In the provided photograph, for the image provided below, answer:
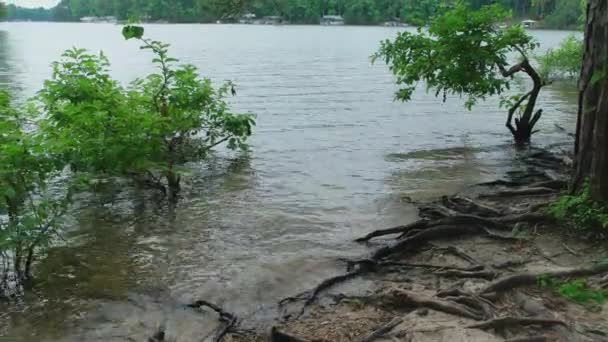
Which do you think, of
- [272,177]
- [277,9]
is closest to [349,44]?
[272,177]

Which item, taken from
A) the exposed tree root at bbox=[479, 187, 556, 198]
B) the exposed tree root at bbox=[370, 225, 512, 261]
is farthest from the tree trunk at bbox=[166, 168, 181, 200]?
the exposed tree root at bbox=[479, 187, 556, 198]

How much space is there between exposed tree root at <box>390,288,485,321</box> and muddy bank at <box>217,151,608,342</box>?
0.04 feet

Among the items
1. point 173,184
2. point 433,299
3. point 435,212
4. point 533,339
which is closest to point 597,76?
point 435,212

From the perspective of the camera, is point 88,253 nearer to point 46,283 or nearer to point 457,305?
point 46,283

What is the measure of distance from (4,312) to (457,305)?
5352 mm

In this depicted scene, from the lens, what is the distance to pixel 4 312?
6.92m

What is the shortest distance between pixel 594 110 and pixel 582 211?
142 cm

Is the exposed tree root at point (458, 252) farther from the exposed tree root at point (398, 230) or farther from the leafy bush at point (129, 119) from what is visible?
the leafy bush at point (129, 119)

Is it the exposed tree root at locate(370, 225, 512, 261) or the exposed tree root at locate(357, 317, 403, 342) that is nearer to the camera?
the exposed tree root at locate(357, 317, 403, 342)

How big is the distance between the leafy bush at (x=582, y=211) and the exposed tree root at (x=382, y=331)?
3.29 m

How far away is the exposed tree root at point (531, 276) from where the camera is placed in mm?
6484

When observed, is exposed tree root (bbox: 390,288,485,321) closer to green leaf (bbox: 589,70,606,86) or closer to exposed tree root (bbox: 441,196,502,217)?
exposed tree root (bbox: 441,196,502,217)

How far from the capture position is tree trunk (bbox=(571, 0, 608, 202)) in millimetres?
7672

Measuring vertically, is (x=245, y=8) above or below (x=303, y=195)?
above
